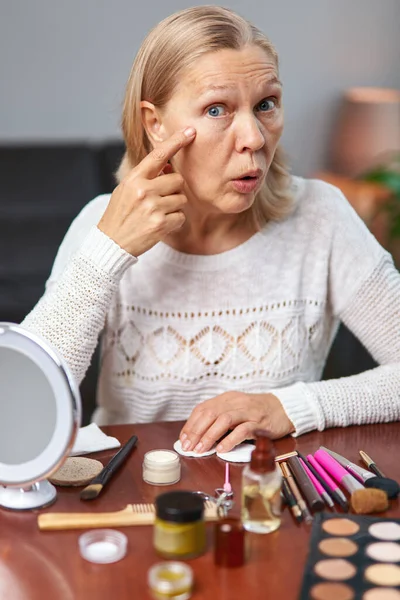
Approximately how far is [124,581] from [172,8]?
9.16 ft

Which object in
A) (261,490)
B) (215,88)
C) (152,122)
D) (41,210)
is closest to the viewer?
(261,490)

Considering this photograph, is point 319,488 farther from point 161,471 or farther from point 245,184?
point 245,184

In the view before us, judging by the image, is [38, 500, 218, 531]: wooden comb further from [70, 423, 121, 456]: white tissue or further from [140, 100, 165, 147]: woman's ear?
[140, 100, 165, 147]: woman's ear

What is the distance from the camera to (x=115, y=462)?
111cm

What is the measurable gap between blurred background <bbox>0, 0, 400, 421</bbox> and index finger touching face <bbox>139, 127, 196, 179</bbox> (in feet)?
2.94

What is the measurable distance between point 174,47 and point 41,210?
1.40 m

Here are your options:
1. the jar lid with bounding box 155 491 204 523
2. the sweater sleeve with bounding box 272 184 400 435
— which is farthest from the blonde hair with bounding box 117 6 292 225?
the jar lid with bounding box 155 491 204 523

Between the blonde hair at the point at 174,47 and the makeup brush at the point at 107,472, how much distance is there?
555 mm

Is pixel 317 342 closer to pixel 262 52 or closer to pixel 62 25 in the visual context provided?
pixel 262 52

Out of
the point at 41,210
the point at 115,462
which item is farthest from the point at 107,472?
the point at 41,210

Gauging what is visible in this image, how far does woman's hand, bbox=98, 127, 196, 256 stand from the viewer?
1291 millimetres

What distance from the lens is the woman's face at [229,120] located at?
4.22 feet

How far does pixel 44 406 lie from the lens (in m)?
0.97

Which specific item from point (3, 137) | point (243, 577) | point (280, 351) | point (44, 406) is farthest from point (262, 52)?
point (3, 137)
